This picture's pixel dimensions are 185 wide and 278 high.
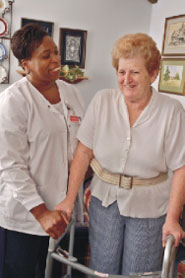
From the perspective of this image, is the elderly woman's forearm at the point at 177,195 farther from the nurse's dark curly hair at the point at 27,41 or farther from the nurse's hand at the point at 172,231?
the nurse's dark curly hair at the point at 27,41

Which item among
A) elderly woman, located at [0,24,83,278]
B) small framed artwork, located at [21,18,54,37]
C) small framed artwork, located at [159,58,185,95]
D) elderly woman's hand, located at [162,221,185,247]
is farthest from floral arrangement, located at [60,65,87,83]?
elderly woman's hand, located at [162,221,185,247]

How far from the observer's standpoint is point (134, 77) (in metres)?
1.21

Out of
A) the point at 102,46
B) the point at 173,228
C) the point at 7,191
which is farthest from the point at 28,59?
the point at 102,46

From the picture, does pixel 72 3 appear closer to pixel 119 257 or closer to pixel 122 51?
pixel 122 51

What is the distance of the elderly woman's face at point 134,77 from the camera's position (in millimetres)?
1204

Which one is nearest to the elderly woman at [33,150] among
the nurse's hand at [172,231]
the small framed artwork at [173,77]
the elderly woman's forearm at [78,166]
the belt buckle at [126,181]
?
A: the elderly woman's forearm at [78,166]

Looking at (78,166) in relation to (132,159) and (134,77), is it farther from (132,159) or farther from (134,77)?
(134,77)

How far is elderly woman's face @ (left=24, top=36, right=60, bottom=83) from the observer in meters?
1.42

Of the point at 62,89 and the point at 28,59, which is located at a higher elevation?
the point at 28,59

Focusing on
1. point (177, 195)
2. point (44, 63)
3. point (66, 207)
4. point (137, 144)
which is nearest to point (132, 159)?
point (137, 144)

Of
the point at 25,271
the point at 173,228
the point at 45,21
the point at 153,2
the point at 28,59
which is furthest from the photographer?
the point at 153,2

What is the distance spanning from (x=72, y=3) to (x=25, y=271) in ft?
10.2

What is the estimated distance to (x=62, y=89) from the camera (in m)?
1.57

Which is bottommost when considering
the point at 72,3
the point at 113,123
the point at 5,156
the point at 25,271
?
the point at 25,271
